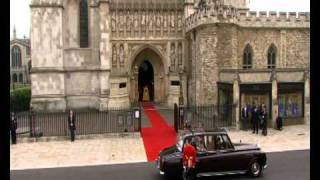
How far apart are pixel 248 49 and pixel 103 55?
1021 centimetres

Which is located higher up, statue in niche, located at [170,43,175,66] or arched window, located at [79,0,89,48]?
arched window, located at [79,0,89,48]

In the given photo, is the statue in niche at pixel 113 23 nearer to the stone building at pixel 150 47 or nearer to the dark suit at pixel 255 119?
the stone building at pixel 150 47

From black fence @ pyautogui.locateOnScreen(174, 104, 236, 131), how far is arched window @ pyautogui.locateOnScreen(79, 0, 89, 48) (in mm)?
11274

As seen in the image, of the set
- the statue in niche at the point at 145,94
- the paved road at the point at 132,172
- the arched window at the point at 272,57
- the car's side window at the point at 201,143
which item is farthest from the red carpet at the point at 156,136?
the arched window at the point at 272,57

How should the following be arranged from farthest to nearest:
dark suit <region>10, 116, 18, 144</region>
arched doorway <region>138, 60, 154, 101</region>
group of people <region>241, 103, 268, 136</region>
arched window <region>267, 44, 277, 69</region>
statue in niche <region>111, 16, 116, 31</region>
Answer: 1. arched doorway <region>138, 60, 154, 101</region>
2. statue in niche <region>111, 16, 116, 31</region>
3. arched window <region>267, 44, 277, 69</region>
4. group of people <region>241, 103, 268, 136</region>
5. dark suit <region>10, 116, 18, 144</region>

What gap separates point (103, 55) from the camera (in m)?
27.3

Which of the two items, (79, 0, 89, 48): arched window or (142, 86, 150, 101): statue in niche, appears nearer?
(79, 0, 89, 48): arched window

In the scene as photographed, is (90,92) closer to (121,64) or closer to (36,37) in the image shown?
(121,64)

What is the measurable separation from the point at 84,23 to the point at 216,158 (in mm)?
20783

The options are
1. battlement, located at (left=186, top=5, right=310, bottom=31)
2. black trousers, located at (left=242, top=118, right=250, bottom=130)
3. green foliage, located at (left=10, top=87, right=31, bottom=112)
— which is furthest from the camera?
green foliage, located at (left=10, top=87, right=31, bottom=112)

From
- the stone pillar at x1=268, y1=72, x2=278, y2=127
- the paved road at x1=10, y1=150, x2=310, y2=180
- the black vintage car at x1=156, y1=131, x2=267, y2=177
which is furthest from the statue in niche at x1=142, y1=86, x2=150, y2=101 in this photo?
the black vintage car at x1=156, y1=131, x2=267, y2=177

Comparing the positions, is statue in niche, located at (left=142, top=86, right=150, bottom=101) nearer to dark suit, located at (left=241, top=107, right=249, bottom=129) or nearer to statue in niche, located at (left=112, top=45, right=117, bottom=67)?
statue in niche, located at (left=112, top=45, right=117, bottom=67)

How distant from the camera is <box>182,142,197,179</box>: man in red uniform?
390 inches

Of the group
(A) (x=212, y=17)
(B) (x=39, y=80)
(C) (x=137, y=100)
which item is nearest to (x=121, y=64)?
(C) (x=137, y=100)
